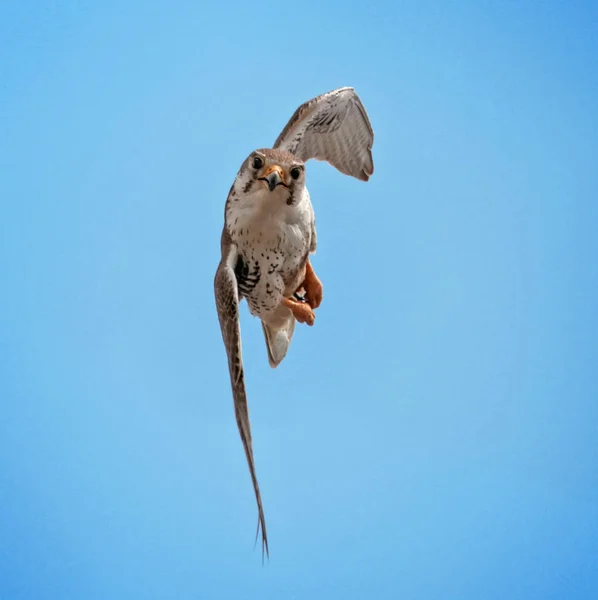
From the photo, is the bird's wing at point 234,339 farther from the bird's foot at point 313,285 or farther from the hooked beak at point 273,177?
the bird's foot at point 313,285

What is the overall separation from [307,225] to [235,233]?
0.89ft

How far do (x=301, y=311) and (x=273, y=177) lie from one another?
2.29ft

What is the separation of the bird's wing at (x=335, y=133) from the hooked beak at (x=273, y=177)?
73 cm

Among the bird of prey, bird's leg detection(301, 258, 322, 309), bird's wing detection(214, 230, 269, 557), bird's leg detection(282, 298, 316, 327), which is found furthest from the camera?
bird's leg detection(301, 258, 322, 309)

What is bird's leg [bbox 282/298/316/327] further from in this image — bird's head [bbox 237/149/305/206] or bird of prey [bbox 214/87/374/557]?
bird's head [bbox 237/149/305/206]

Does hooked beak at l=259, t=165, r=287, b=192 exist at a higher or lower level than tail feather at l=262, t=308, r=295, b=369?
higher

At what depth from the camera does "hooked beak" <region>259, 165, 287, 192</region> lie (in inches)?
86.7

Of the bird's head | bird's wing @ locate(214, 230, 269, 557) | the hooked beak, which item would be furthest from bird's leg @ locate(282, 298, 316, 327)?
the hooked beak

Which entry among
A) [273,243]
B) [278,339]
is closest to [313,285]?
[278,339]

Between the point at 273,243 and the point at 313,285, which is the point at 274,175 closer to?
the point at 273,243

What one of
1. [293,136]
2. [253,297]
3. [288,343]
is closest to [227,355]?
[253,297]

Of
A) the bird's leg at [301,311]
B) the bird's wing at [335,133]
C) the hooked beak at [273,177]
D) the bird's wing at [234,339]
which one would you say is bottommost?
the bird's wing at [234,339]

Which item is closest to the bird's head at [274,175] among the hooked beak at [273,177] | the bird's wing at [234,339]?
the hooked beak at [273,177]

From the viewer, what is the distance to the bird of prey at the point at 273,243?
7.43ft
